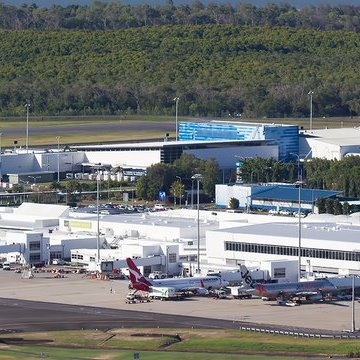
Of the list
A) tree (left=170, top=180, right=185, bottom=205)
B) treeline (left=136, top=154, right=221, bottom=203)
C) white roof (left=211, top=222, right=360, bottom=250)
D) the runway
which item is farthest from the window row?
treeline (left=136, top=154, right=221, bottom=203)

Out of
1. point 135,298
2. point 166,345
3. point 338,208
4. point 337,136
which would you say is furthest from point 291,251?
point 337,136

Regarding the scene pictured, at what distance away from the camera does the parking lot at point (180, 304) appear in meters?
71.0

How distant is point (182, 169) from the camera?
399 ft

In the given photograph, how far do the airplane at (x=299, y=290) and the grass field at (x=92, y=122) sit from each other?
7061cm

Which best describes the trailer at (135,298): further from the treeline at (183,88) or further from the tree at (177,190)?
the treeline at (183,88)

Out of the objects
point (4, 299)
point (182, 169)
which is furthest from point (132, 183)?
point (4, 299)

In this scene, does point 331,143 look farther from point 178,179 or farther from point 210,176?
point 178,179

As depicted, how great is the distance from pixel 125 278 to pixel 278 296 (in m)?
9.99

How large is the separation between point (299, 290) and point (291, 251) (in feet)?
23.4

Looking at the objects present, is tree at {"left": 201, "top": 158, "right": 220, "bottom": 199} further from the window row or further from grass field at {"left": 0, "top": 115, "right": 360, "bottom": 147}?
A: the window row

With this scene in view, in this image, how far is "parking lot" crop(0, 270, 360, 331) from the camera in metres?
71.0

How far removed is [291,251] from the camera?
83.9m

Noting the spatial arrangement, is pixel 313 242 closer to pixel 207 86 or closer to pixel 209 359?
pixel 209 359

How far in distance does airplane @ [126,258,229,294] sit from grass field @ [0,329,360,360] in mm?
9579
